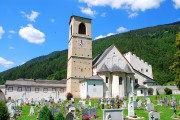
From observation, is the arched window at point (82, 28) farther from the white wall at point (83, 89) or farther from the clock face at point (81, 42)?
the white wall at point (83, 89)

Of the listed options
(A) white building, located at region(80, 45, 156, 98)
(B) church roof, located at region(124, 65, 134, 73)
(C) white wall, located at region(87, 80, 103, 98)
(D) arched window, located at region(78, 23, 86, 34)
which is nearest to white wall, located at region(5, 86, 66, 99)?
(A) white building, located at region(80, 45, 156, 98)

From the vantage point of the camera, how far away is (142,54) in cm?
13775

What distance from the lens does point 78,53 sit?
54.1 metres

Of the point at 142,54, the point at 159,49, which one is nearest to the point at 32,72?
the point at 142,54

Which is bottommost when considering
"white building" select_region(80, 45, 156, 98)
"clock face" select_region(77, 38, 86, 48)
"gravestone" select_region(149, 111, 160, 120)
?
"gravestone" select_region(149, 111, 160, 120)

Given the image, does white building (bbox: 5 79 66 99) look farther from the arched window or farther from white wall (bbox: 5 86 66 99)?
the arched window

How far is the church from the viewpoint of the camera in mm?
50969

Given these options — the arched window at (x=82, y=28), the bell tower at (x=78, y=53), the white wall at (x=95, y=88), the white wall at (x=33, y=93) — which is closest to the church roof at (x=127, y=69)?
the white wall at (x=95, y=88)

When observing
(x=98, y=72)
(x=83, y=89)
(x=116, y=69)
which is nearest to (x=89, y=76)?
(x=98, y=72)

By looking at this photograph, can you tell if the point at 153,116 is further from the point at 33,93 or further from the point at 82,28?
the point at 33,93

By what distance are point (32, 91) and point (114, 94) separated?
18.1 metres

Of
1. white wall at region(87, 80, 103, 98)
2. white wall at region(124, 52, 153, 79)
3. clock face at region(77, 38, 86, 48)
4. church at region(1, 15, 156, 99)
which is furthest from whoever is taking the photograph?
white wall at region(124, 52, 153, 79)

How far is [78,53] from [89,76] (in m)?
5.39

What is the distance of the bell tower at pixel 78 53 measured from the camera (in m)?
52.8
